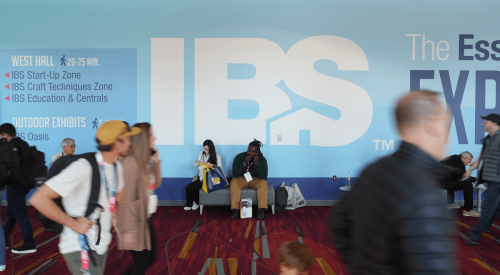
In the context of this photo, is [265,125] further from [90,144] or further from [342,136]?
[90,144]

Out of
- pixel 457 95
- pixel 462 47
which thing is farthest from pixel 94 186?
pixel 462 47

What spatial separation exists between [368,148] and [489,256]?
2.74 m

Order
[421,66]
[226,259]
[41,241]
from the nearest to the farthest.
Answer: [226,259] < [41,241] < [421,66]

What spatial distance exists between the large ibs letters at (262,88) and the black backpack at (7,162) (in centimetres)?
284

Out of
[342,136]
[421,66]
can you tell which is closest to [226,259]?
[342,136]

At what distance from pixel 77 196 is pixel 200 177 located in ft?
14.1

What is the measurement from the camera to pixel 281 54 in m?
6.13

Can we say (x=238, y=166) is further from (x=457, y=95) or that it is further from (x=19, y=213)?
(x=457, y=95)

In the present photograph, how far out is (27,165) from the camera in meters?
3.63

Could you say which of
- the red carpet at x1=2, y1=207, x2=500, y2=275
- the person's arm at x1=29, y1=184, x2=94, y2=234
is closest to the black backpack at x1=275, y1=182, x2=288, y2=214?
the red carpet at x1=2, y1=207, x2=500, y2=275

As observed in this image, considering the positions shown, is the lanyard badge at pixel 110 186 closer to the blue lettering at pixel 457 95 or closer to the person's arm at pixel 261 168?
the person's arm at pixel 261 168

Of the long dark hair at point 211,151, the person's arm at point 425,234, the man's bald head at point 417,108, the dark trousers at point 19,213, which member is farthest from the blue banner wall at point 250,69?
the person's arm at point 425,234

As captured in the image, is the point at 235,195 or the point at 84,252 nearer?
the point at 84,252

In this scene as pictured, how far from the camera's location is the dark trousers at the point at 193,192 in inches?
234
